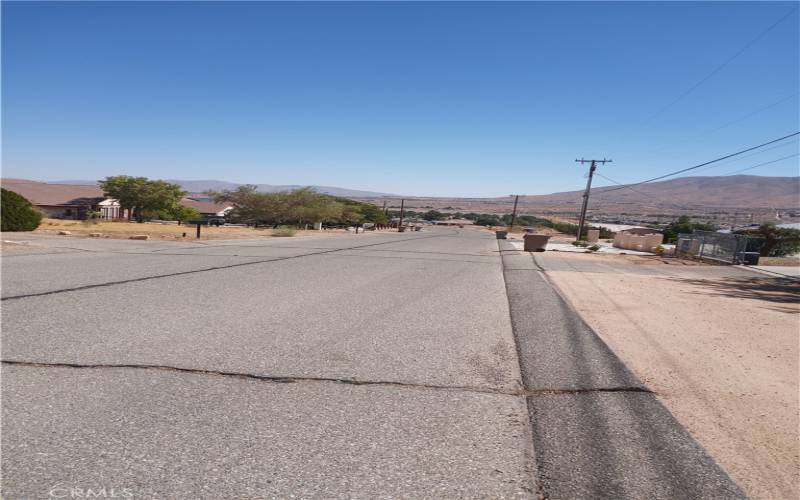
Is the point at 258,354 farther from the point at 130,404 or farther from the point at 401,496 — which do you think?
the point at 401,496

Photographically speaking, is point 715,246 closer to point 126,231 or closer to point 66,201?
point 126,231

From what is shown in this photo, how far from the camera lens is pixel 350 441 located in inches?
136

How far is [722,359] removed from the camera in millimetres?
6336

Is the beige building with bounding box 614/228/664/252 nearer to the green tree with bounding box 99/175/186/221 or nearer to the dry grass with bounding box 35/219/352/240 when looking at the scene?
the dry grass with bounding box 35/219/352/240

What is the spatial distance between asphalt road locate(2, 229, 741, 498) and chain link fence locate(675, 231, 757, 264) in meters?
19.4

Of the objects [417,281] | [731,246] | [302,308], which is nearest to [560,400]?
[302,308]

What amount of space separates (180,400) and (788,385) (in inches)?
234

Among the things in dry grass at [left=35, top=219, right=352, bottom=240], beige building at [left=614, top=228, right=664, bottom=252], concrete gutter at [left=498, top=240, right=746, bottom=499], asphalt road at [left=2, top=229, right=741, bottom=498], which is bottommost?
dry grass at [left=35, top=219, right=352, bottom=240]

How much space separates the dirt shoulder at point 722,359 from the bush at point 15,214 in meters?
25.7

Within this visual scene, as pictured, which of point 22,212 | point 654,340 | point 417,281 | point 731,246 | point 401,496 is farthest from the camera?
point 22,212

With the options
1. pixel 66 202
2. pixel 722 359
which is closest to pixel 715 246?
pixel 722 359

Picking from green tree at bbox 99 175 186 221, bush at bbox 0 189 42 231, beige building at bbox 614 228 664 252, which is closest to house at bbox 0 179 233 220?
green tree at bbox 99 175 186 221

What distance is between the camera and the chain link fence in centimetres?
2295

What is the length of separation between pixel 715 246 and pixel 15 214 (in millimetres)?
33751
